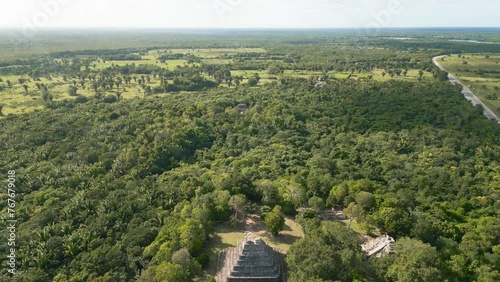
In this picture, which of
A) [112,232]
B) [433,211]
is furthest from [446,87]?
[112,232]

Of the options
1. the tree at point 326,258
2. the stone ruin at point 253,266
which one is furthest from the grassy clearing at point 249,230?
the tree at point 326,258

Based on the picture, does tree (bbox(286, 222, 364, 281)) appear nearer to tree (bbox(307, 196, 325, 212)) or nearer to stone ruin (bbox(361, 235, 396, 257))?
stone ruin (bbox(361, 235, 396, 257))

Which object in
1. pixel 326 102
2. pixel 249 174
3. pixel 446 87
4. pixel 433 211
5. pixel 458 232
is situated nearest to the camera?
pixel 458 232

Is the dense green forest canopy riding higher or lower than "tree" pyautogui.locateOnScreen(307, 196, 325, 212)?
lower

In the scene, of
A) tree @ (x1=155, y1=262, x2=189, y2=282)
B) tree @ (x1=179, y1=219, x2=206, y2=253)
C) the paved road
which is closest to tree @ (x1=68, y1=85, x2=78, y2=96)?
tree @ (x1=179, y1=219, x2=206, y2=253)

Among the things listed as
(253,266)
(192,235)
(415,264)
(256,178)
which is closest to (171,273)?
(192,235)

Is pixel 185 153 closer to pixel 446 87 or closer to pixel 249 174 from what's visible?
pixel 249 174
